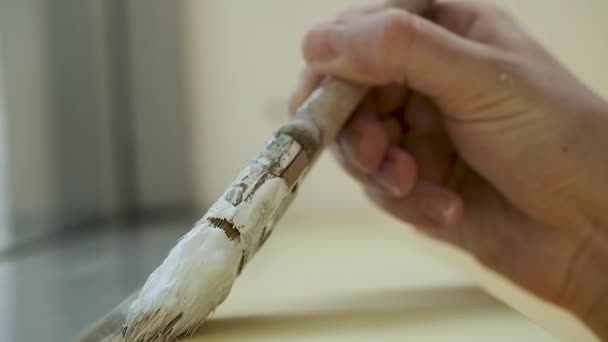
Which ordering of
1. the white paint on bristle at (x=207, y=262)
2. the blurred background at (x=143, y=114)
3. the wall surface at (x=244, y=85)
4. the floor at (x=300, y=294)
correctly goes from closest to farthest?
the white paint on bristle at (x=207, y=262)
the floor at (x=300, y=294)
the blurred background at (x=143, y=114)
the wall surface at (x=244, y=85)

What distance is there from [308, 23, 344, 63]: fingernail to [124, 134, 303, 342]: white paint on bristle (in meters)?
0.18

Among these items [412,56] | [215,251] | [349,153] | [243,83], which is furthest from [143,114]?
[215,251]

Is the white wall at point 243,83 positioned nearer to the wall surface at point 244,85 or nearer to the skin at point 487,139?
the wall surface at point 244,85

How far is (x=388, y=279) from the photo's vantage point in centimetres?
59

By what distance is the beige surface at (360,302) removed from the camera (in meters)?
0.38

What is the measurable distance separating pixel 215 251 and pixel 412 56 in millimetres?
251

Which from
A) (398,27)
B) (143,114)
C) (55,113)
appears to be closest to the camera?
(398,27)

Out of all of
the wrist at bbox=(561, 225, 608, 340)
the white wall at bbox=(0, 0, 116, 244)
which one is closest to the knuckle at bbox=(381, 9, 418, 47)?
the wrist at bbox=(561, 225, 608, 340)

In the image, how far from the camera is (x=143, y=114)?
3.98 feet

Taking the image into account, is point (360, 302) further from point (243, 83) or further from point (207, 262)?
point (243, 83)

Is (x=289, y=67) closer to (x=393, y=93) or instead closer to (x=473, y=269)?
(x=393, y=93)

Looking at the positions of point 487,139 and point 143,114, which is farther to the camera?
point 143,114

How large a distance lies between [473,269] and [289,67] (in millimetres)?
689

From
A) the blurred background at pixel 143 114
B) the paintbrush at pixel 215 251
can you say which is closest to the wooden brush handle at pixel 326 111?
the paintbrush at pixel 215 251
